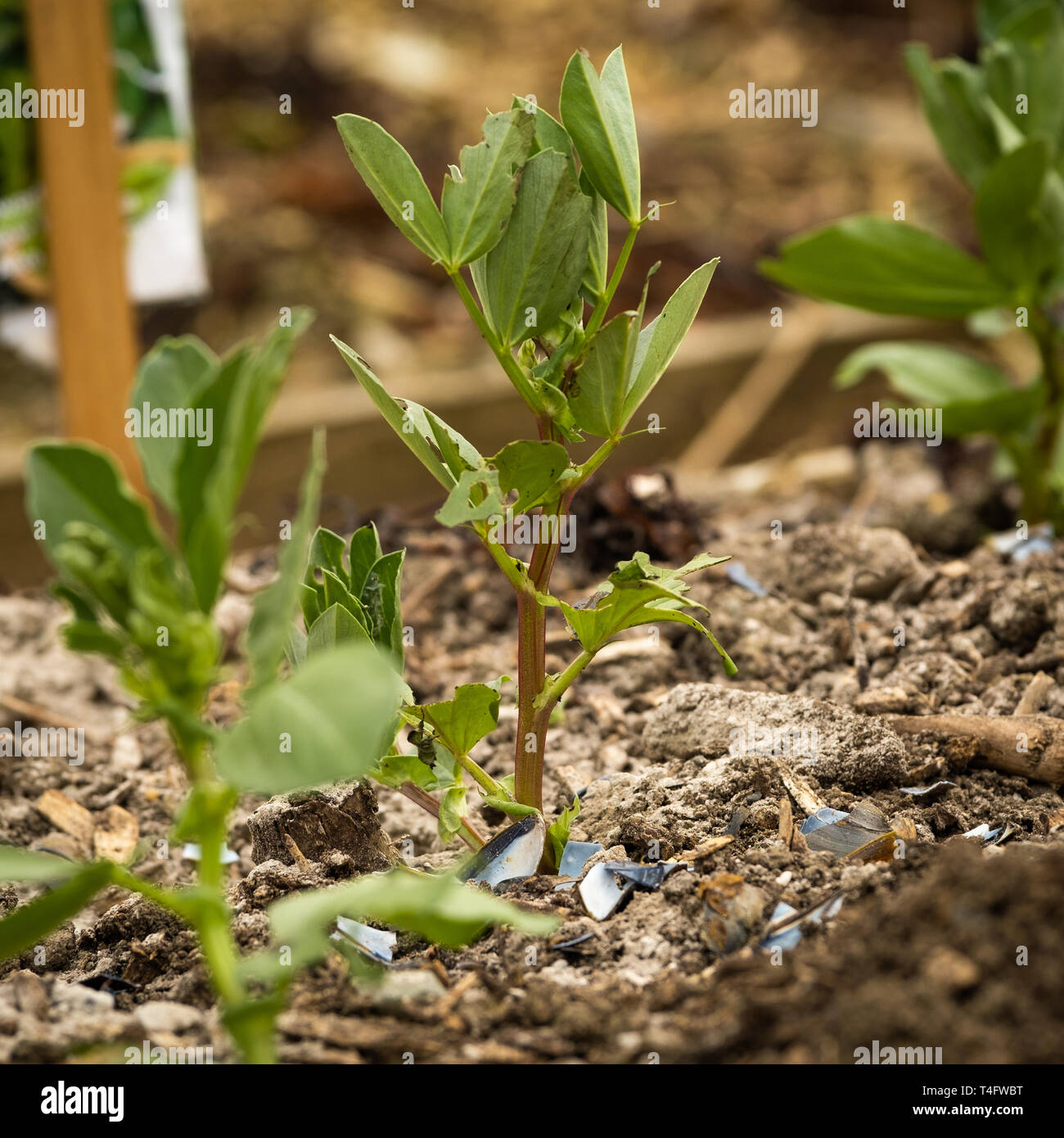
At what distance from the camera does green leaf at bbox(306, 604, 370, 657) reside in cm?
80

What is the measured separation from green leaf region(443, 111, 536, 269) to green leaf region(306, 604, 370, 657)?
0.26m

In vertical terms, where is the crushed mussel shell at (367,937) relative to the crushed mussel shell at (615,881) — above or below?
below

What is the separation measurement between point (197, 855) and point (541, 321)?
1.87 feet

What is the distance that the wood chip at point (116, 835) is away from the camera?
3.53ft

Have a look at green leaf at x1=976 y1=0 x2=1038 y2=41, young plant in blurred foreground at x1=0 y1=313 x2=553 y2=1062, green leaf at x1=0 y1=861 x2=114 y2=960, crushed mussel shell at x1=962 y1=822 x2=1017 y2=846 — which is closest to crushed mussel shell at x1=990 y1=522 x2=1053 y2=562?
crushed mussel shell at x1=962 y1=822 x2=1017 y2=846

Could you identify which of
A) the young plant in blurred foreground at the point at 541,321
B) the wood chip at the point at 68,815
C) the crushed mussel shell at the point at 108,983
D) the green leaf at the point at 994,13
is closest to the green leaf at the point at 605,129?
the young plant in blurred foreground at the point at 541,321

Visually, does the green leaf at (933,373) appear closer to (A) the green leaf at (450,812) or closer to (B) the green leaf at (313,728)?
(A) the green leaf at (450,812)

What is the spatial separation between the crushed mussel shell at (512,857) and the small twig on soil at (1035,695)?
488 millimetres

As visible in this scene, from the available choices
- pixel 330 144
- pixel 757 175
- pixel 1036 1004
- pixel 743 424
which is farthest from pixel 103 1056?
pixel 757 175

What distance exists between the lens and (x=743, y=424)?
8.06 feet

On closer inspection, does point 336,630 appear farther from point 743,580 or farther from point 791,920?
point 743,580

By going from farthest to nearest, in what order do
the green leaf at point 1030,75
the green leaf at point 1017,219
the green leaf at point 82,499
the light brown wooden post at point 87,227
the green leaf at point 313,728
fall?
the light brown wooden post at point 87,227 → the green leaf at point 1030,75 → the green leaf at point 1017,219 → the green leaf at point 82,499 → the green leaf at point 313,728
